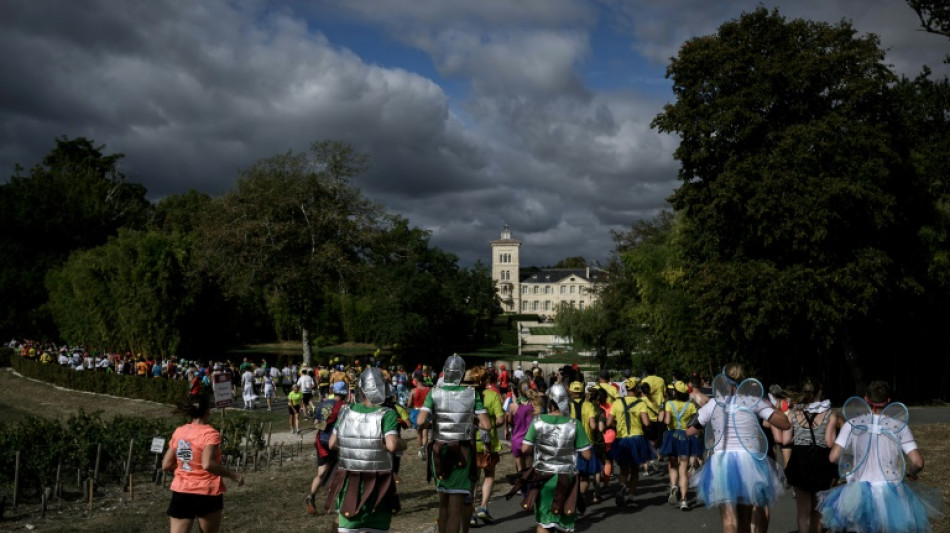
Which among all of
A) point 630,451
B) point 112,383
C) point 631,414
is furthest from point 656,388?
point 112,383

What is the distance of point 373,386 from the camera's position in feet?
22.5

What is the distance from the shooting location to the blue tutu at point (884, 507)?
6.20m

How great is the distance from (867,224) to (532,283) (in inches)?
5542

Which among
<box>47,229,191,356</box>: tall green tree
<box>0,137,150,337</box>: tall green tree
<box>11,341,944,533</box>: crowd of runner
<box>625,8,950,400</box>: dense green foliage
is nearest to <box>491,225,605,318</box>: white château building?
<box>0,137,150,337</box>: tall green tree

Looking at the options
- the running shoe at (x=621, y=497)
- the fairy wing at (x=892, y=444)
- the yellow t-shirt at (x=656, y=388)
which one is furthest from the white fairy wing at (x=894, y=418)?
the yellow t-shirt at (x=656, y=388)

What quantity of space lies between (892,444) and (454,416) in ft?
13.4

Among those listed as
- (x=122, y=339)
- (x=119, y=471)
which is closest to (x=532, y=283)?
(x=122, y=339)

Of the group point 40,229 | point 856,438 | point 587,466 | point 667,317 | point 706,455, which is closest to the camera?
point 856,438

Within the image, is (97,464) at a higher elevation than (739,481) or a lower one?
lower

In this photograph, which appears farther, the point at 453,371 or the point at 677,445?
the point at 677,445

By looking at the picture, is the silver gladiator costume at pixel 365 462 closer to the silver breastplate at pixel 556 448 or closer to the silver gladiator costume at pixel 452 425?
the silver gladiator costume at pixel 452 425

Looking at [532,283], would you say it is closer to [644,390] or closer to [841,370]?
[841,370]

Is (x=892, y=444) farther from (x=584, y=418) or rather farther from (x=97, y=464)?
(x=97, y=464)

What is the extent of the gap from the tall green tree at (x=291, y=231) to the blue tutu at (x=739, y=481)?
31663 millimetres
